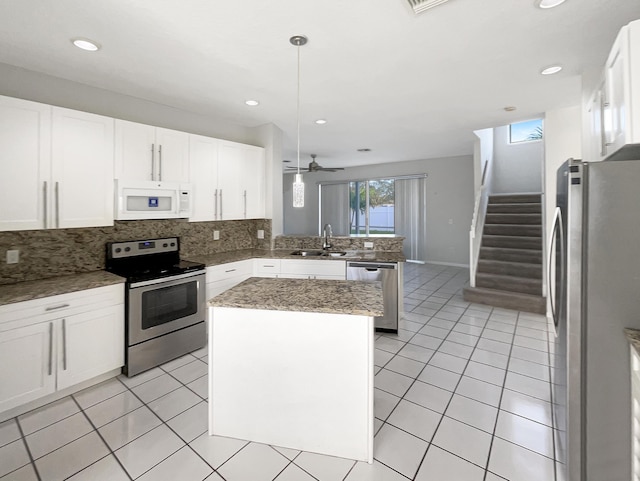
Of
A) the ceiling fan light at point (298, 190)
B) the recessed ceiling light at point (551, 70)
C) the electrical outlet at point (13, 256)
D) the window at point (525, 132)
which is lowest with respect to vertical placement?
the electrical outlet at point (13, 256)

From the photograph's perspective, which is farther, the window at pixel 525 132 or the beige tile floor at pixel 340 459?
the window at pixel 525 132

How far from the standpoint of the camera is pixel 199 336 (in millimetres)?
3131

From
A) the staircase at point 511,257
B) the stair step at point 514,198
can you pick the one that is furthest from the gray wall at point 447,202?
the staircase at point 511,257

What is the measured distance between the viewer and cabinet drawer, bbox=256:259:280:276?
379 centimetres

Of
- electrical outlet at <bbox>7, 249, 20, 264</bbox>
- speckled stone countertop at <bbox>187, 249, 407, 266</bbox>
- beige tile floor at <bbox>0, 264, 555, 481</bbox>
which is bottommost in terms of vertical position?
beige tile floor at <bbox>0, 264, 555, 481</bbox>

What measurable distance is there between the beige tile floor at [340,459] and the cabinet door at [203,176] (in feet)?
5.24

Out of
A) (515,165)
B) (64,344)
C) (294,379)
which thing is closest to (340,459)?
(294,379)

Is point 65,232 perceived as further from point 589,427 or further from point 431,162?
point 431,162

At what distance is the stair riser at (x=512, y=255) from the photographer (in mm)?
4781

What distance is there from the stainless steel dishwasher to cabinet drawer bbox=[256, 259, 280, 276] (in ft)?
3.33

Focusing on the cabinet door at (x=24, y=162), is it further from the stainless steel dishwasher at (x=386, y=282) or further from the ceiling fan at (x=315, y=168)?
the ceiling fan at (x=315, y=168)

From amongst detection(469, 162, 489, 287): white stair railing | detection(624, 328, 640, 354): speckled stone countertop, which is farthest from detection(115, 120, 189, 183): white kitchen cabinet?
detection(469, 162, 489, 287): white stair railing

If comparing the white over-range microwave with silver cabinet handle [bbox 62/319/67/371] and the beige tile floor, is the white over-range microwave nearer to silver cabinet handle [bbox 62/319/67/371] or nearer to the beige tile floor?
silver cabinet handle [bbox 62/319/67/371]

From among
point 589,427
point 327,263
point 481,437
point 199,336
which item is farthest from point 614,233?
point 199,336
